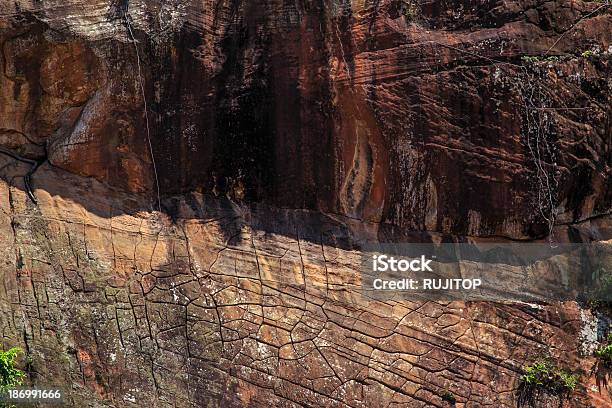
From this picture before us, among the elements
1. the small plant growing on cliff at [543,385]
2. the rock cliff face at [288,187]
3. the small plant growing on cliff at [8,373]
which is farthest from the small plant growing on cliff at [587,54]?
the small plant growing on cliff at [8,373]

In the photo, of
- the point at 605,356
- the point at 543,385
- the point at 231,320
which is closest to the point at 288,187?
the point at 231,320

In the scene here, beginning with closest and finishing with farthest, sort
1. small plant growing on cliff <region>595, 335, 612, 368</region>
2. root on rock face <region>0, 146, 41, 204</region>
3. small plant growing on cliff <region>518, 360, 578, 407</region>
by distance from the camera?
small plant growing on cliff <region>518, 360, 578, 407</region> < small plant growing on cliff <region>595, 335, 612, 368</region> < root on rock face <region>0, 146, 41, 204</region>

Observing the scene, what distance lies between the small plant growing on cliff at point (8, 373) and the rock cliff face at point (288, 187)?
6.2 inches

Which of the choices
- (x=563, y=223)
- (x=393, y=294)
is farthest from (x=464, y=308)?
(x=563, y=223)

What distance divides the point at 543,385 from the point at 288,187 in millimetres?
2379

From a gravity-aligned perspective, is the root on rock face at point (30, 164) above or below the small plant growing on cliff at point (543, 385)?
above

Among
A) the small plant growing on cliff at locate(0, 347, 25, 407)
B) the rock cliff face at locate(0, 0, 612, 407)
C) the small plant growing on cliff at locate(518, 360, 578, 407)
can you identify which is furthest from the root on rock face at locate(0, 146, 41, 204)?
the small plant growing on cliff at locate(518, 360, 578, 407)

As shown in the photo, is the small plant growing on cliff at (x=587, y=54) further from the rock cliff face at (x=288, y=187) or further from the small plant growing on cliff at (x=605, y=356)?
the small plant growing on cliff at (x=605, y=356)

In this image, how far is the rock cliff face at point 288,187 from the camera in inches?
218

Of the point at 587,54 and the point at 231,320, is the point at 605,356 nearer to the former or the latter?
the point at 587,54

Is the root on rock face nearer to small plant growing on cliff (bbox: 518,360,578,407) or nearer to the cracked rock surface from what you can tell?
the cracked rock surface

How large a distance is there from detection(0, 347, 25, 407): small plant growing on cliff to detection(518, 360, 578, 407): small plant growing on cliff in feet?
12.0

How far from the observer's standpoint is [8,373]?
5543mm

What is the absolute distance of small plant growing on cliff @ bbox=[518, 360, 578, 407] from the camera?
214 inches
